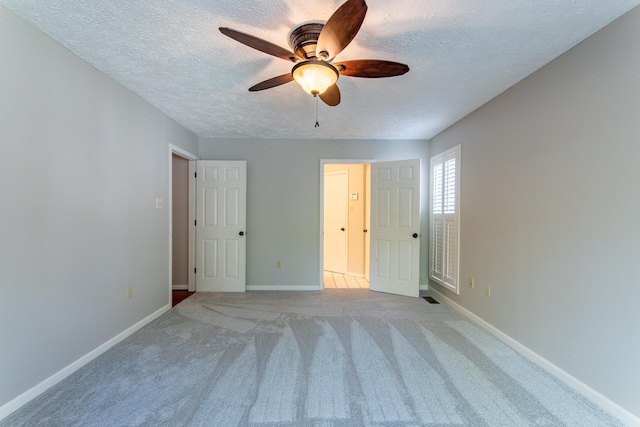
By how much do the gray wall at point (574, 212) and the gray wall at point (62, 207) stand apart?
3.55 meters

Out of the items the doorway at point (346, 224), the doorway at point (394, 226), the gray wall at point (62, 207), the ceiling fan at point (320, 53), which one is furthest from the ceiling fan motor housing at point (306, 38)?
the doorway at point (346, 224)

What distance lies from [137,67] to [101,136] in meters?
0.65

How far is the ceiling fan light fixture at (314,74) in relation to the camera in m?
1.66

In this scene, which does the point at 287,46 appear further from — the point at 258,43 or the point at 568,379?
the point at 568,379

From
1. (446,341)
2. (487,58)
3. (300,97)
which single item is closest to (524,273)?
(446,341)

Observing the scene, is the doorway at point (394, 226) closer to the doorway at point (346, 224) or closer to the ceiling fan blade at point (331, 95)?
the doorway at point (346, 224)

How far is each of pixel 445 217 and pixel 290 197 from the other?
7.39ft

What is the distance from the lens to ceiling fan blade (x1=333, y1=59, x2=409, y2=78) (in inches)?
68.1

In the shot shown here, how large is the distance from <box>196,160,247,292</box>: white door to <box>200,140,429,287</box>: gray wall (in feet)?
0.54

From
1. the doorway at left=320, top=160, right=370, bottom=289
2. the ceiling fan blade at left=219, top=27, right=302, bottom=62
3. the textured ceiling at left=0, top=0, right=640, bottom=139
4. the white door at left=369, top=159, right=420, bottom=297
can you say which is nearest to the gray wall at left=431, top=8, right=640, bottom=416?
the textured ceiling at left=0, top=0, right=640, bottom=139

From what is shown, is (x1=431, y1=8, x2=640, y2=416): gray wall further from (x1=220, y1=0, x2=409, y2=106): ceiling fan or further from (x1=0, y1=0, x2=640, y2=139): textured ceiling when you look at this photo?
(x1=220, y1=0, x2=409, y2=106): ceiling fan

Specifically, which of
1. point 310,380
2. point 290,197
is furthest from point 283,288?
point 310,380

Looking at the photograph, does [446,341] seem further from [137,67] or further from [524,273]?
[137,67]

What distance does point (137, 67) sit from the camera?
226cm
